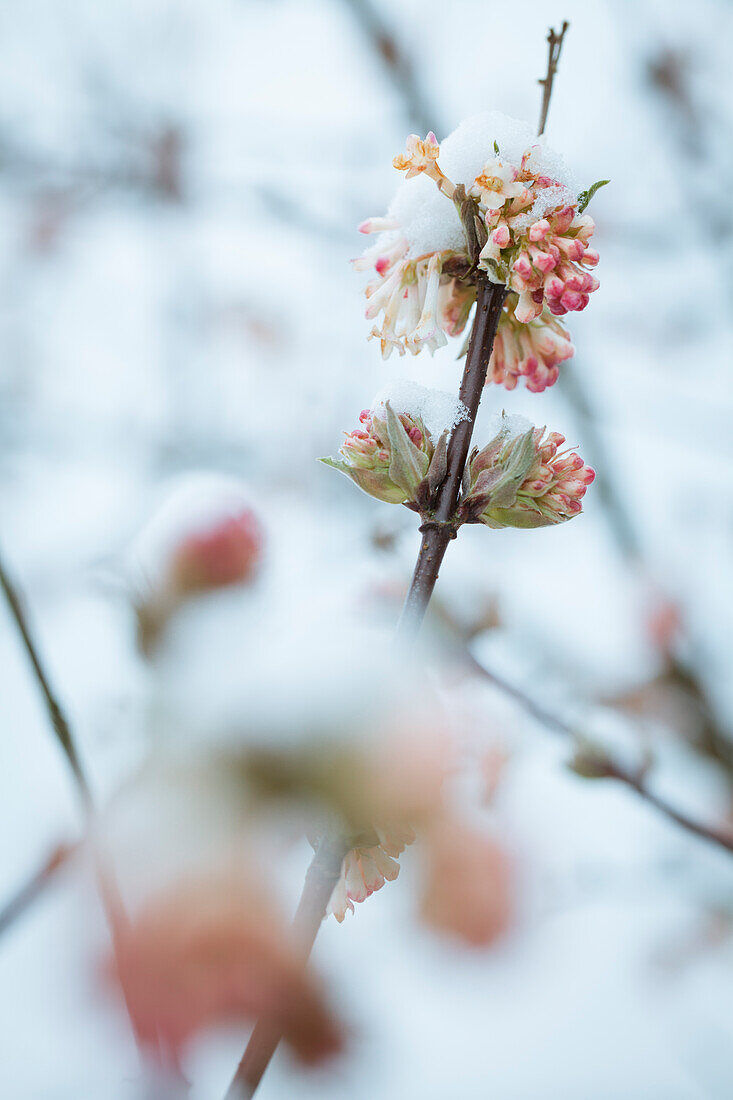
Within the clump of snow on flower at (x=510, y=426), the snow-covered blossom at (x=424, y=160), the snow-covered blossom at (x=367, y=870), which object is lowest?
the snow-covered blossom at (x=367, y=870)

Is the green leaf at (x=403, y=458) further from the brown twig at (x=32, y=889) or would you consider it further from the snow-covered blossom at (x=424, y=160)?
the brown twig at (x=32, y=889)

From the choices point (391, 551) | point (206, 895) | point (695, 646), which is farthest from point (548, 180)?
point (695, 646)

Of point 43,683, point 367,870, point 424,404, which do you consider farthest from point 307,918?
point 424,404

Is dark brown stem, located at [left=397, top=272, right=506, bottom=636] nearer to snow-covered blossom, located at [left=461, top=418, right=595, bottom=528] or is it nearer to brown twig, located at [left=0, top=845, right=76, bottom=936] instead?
snow-covered blossom, located at [left=461, top=418, right=595, bottom=528]

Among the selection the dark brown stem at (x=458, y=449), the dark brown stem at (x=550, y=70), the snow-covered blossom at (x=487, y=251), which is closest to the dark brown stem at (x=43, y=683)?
the dark brown stem at (x=458, y=449)

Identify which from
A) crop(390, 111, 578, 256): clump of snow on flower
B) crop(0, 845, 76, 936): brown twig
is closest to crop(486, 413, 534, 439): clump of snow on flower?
crop(390, 111, 578, 256): clump of snow on flower

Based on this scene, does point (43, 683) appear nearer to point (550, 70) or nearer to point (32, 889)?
point (32, 889)
